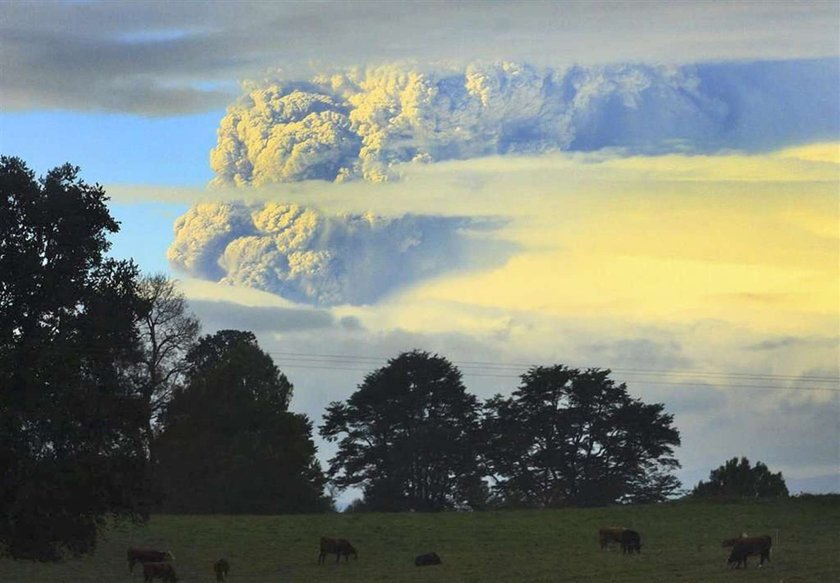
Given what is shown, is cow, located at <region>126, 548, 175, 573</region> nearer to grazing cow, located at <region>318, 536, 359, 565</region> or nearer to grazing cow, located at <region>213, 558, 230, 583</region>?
grazing cow, located at <region>213, 558, 230, 583</region>

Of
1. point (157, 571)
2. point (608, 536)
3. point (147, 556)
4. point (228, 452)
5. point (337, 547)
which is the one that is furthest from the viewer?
point (228, 452)

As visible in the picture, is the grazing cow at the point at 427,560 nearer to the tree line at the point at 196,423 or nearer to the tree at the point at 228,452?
the tree line at the point at 196,423

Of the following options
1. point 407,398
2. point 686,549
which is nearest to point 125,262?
point 686,549

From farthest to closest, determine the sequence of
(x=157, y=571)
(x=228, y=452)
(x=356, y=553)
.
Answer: (x=228, y=452) → (x=356, y=553) → (x=157, y=571)

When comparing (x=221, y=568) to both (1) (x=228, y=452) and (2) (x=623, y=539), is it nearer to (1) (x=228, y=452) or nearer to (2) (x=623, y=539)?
(2) (x=623, y=539)

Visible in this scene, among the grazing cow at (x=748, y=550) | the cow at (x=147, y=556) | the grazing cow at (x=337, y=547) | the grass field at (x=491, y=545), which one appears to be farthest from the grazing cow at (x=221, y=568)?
the grazing cow at (x=748, y=550)

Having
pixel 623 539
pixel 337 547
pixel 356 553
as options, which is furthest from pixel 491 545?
pixel 337 547
